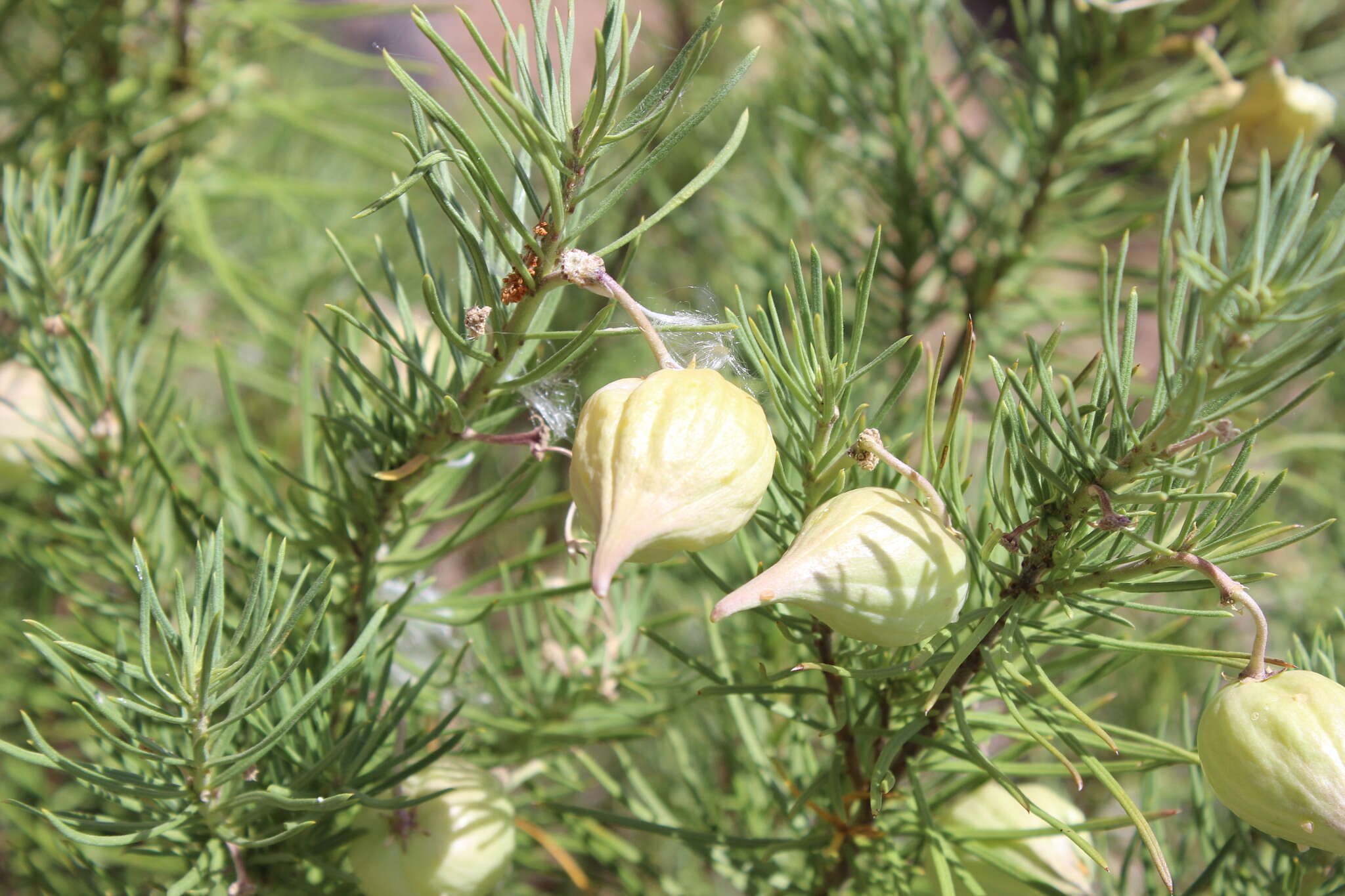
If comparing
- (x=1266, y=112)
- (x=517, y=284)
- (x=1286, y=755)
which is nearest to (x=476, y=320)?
(x=517, y=284)

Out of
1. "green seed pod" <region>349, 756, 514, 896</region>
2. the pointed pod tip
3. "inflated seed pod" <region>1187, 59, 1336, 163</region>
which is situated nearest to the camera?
the pointed pod tip

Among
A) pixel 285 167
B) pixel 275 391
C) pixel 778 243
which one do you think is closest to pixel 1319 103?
pixel 778 243

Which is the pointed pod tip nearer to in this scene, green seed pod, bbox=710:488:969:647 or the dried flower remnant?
green seed pod, bbox=710:488:969:647

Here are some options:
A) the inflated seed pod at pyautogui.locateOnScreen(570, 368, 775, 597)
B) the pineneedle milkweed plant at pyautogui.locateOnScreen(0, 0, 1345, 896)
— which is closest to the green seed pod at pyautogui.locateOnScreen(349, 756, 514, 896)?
the pineneedle milkweed plant at pyautogui.locateOnScreen(0, 0, 1345, 896)

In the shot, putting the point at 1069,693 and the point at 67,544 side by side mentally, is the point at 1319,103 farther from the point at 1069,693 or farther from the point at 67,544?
the point at 67,544

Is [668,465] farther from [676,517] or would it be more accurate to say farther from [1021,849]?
Result: [1021,849]

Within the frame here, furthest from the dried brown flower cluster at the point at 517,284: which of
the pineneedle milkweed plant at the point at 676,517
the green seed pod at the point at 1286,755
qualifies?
the green seed pod at the point at 1286,755

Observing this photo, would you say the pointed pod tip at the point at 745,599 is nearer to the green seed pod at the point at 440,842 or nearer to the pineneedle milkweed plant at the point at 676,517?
the pineneedle milkweed plant at the point at 676,517
